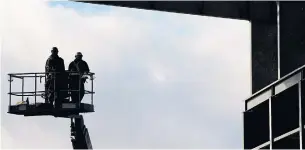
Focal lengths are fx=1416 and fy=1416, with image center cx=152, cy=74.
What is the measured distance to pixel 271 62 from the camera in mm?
48750

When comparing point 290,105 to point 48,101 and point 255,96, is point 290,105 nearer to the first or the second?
point 255,96

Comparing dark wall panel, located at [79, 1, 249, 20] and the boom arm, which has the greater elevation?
dark wall panel, located at [79, 1, 249, 20]

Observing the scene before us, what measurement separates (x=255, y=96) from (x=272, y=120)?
4.57 feet

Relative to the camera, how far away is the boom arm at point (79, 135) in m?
41.6

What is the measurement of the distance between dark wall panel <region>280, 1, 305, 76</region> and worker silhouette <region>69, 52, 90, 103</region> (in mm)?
7301

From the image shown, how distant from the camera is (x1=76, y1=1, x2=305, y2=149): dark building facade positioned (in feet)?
148

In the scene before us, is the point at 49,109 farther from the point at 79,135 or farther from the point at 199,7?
the point at 199,7

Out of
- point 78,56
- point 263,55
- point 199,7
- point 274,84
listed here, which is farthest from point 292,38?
point 78,56

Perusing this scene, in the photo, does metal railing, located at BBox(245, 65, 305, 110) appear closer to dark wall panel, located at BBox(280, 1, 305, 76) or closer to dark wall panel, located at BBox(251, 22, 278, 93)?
dark wall panel, located at BBox(280, 1, 305, 76)

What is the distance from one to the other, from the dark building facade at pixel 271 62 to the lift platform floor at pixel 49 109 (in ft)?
18.0

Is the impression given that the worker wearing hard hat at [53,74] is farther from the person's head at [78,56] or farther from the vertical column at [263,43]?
the vertical column at [263,43]

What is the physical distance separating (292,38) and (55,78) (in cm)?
861

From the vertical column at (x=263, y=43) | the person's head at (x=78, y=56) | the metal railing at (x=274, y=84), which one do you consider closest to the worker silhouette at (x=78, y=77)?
the person's head at (x=78, y=56)

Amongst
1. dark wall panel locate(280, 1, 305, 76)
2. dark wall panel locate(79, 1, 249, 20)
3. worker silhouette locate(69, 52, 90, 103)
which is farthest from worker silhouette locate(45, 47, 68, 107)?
dark wall panel locate(280, 1, 305, 76)
